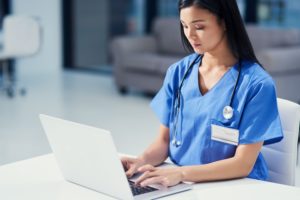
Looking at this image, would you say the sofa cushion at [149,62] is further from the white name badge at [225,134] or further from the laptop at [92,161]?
the laptop at [92,161]

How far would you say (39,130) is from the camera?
484 cm

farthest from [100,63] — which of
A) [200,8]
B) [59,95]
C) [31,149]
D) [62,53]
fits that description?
[200,8]

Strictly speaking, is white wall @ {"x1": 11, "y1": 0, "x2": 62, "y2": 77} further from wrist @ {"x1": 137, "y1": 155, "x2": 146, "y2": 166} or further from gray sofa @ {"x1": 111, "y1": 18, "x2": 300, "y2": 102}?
wrist @ {"x1": 137, "y1": 155, "x2": 146, "y2": 166}

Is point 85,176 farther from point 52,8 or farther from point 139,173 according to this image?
point 52,8

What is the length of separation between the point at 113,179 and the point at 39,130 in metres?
3.35

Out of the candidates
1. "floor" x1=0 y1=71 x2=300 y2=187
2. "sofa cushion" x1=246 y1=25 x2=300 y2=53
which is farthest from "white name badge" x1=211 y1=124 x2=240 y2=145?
"sofa cushion" x1=246 y1=25 x2=300 y2=53

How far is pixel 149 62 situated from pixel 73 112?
1.06 meters

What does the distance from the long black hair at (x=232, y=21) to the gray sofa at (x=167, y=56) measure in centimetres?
336

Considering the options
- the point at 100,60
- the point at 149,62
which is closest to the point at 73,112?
the point at 149,62

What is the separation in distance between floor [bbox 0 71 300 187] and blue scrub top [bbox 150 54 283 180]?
1797mm

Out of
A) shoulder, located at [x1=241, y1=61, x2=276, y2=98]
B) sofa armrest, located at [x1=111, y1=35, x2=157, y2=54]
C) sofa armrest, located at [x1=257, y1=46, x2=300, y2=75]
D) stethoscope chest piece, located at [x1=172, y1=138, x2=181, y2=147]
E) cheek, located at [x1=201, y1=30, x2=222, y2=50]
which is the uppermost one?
cheek, located at [x1=201, y1=30, x2=222, y2=50]

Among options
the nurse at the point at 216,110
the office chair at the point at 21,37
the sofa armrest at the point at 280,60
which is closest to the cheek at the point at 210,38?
the nurse at the point at 216,110

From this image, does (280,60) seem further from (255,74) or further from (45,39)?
(45,39)

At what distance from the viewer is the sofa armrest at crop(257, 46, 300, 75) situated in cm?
520
